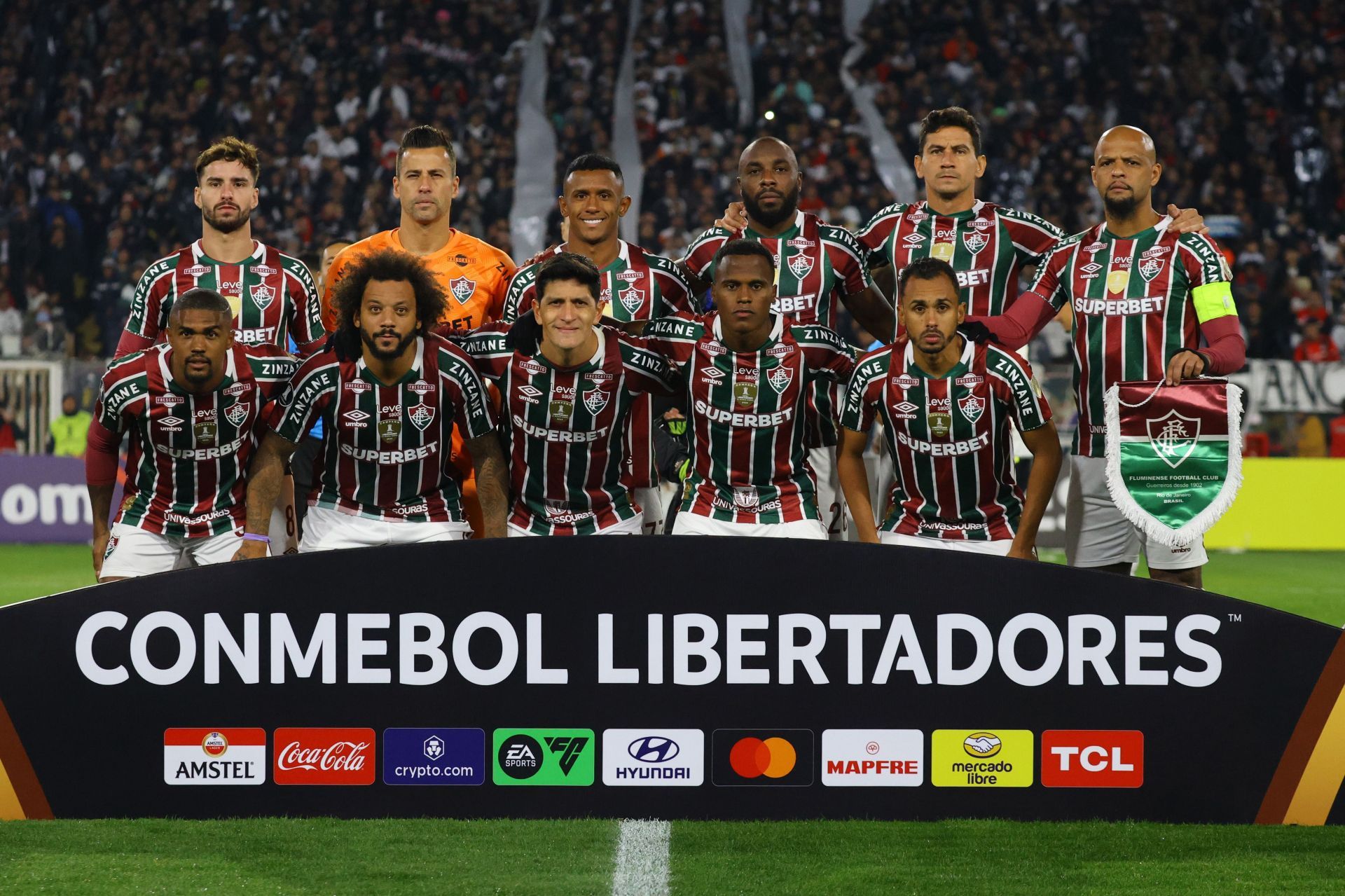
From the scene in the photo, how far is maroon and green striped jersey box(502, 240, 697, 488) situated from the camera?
16.9 ft

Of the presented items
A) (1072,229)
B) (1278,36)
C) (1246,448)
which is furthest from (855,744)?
(1278,36)

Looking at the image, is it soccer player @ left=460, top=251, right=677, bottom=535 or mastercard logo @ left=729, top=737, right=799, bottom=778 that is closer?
mastercard logo @ left=729, top=737, right=799, bottom=778

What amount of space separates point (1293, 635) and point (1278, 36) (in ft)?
51.8

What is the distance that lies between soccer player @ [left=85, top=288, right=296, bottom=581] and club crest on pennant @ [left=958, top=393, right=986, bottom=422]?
213 cm

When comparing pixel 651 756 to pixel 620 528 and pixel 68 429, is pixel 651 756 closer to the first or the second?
pixel 620 528

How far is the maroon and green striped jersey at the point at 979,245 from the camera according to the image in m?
5.39

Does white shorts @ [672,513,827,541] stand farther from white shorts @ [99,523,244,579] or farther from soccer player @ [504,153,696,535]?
white shorts @ [99,523,244,579]

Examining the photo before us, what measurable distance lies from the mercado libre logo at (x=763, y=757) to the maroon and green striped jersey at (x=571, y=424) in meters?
1.17

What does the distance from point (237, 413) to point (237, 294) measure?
2.66 feet

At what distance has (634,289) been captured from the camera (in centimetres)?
529

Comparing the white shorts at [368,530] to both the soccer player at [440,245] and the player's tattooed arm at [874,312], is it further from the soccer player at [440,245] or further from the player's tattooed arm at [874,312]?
Result: the player's tattooed arm at [874,312]

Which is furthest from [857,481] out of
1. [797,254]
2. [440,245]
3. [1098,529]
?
[440,245]

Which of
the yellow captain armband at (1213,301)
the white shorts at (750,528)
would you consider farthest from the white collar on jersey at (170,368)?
the yellow captain armband at (1213,301)

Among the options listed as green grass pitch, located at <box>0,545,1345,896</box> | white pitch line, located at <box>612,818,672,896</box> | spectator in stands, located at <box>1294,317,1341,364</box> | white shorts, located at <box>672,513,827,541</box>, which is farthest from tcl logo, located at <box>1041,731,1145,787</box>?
spectator in stands, located at <box>1294,317,1341,364</box>
